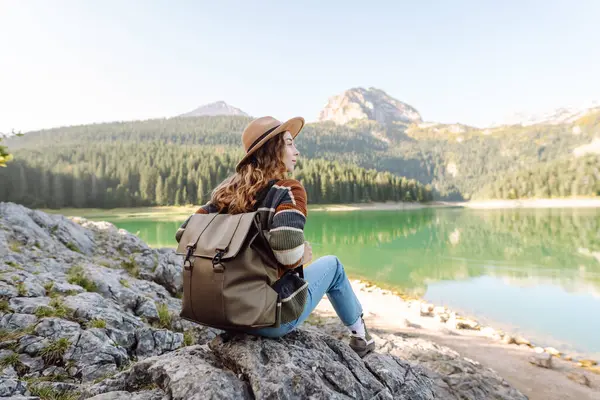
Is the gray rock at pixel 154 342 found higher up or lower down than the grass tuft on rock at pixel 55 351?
lower down

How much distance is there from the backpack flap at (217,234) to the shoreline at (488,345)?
522 cm

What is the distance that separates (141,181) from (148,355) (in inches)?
3210

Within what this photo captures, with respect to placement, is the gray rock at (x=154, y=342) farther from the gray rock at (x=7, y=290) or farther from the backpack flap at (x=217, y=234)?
the backpack flap at (x=217, y=234)

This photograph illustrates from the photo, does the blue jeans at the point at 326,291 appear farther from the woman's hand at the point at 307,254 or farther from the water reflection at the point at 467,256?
the water reflection at the point at 467,256

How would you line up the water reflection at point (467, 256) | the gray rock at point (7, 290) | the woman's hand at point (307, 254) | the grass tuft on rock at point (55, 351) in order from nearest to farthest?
the woman's hand at point (307, 254) → the grass tuft on rock at point (55, 351) → the gray rock at point (7, 290) → the water reflection at point (467, 256)

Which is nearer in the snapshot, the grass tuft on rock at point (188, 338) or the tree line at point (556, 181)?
the grass tuft on rock at point (188, 338)

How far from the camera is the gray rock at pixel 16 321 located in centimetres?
317

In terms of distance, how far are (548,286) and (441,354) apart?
1119cm

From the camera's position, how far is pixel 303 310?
2463 mm

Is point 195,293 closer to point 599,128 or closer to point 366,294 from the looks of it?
point 366,294

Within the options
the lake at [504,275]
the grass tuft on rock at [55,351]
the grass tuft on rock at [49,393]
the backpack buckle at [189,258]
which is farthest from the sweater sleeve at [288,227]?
the lake at [504,275]

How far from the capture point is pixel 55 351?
299 centimetres

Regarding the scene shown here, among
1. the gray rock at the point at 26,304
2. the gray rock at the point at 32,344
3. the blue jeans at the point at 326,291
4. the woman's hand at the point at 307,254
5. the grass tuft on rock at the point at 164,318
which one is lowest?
the grass tuft on rock at the point at 164,318

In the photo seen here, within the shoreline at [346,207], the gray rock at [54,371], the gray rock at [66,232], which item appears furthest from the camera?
the shoreline at [346,207]
